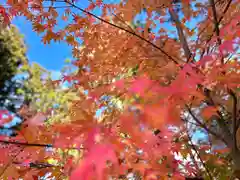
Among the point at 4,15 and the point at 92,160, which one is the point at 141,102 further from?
the point at 4,15

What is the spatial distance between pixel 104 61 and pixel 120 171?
136 centimetres

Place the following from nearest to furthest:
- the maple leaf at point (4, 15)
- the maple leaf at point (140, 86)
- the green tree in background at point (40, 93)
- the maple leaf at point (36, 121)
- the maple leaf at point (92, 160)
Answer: the maple leaf at point (92, 160), the maple leaf at point (140, 86), the maple leaf at point (36, 121), the maple leaf at point (4, 15), the green tree in background at point (40, 93)

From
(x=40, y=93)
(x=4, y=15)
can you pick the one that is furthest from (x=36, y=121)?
(x=40, y=93)

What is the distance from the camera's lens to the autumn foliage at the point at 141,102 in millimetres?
897

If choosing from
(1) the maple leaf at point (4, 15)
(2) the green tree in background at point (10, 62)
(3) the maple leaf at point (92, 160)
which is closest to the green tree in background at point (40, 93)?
(2) the green tree in background at point (10, 62)

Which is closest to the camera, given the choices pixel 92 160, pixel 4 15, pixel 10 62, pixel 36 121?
pixel 92 160

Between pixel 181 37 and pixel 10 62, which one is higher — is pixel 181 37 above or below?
below

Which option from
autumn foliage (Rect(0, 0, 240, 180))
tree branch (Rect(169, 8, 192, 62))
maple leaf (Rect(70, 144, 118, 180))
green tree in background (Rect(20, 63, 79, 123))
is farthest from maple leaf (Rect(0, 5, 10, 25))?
green tree in background (Rect(20, 63, 79, 123))

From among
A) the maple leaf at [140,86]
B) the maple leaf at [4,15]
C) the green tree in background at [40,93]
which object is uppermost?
the green tree in background at [40,93]

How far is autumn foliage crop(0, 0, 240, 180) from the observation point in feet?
2.94

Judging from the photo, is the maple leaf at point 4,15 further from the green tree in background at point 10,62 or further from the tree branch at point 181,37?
the green tree in background at point 10,62

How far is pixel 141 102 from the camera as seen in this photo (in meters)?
0.95

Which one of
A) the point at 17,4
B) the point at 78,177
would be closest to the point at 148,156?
the point at 78,177

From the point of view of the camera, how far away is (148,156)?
1.24 m
